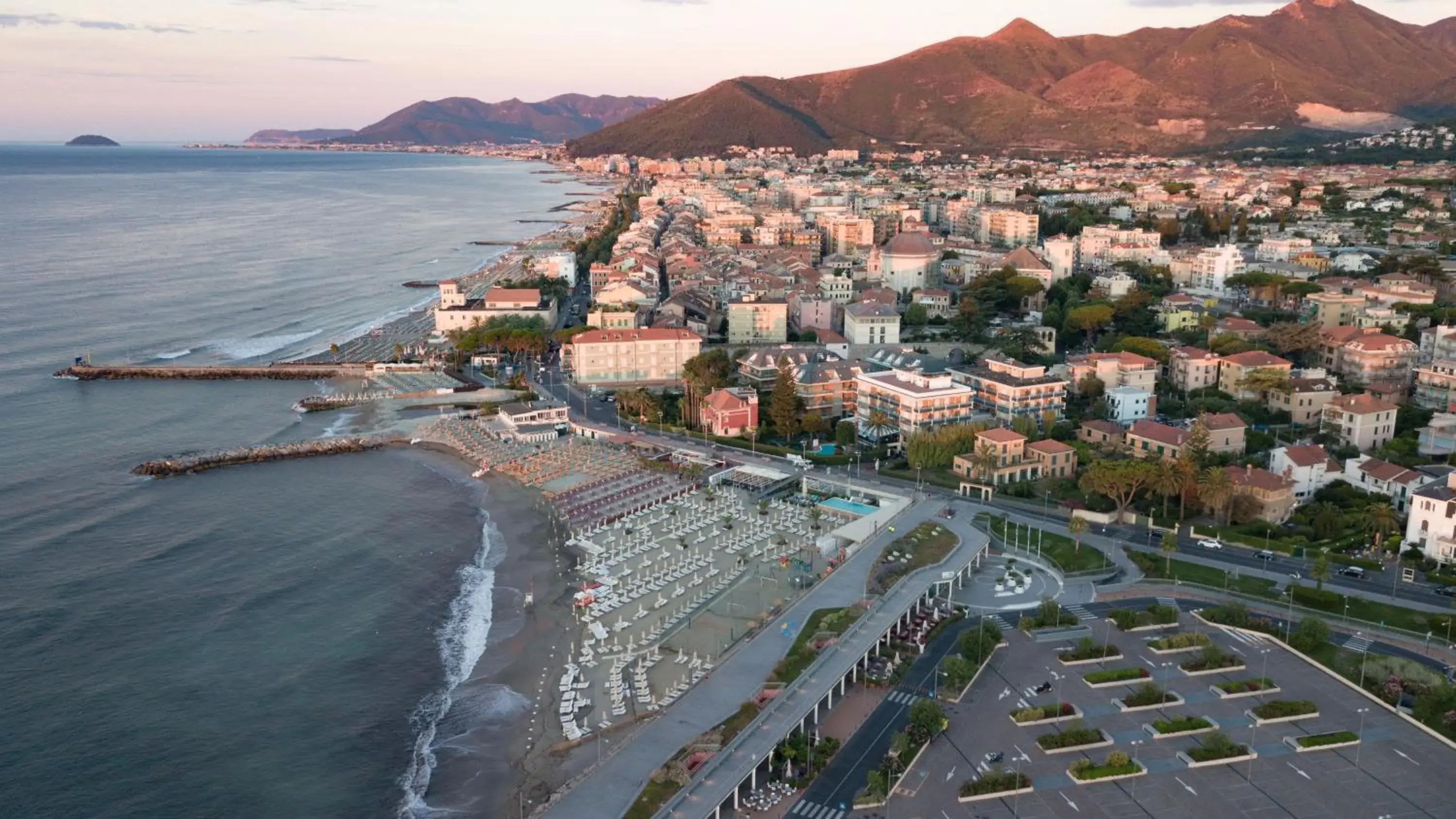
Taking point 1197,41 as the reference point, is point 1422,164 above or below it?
below

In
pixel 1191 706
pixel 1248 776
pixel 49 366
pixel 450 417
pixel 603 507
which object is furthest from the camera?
pixel 49 366

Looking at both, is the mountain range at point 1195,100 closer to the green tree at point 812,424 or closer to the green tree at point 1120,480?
the green tree at point 812,424

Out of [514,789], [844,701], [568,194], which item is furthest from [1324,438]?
[568,194]

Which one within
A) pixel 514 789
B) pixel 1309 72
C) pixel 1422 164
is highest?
pixel 1309 72

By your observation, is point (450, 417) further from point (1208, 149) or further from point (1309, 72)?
point (1309, 72)

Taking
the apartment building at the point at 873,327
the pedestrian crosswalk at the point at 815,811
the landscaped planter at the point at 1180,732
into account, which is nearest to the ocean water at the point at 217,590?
the pedestrian crosswalk at the point at 815,811

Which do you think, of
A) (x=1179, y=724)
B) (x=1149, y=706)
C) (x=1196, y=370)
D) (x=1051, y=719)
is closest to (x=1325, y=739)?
(x=1179, y=724)
